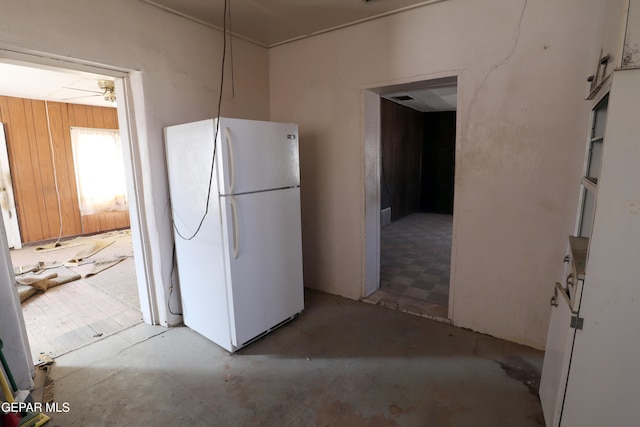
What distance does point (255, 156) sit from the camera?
218 centimetres

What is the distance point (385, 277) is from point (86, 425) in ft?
9.06

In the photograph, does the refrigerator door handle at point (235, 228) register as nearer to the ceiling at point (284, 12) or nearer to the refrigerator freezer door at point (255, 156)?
the refrigerator freezer door at point (255, 156)

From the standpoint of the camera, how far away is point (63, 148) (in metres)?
5.41

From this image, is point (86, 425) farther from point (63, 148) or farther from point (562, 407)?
point (63, 148)

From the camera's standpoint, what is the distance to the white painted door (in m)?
4.80

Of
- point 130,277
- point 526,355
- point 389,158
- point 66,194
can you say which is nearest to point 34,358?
point 130,277

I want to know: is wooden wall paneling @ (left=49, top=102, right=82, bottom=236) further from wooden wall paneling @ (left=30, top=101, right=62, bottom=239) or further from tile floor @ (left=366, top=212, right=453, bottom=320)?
tile floor @ (left=366, top=212, right=453, bottom=320)

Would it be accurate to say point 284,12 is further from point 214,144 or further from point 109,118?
point 109,118

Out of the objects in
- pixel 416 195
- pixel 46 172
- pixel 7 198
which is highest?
pixel 46 172

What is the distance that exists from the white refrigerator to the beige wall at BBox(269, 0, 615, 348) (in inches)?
31.1

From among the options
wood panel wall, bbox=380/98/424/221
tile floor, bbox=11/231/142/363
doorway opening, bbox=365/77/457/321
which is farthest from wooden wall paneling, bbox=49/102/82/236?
wood panel wall, bbox=380/98/424/221

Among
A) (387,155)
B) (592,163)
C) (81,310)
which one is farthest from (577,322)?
(387,155)

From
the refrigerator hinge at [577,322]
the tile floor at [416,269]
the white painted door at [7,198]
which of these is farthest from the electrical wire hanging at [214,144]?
the white painted door at [7,198]

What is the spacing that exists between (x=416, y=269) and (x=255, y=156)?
2524 mm
